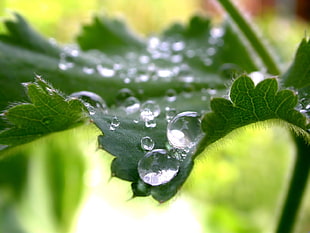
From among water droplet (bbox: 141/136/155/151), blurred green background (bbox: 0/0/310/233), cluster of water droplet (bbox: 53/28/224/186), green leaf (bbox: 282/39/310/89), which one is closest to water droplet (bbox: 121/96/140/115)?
cluster of water droplet (bbox: 53/28/224/186)

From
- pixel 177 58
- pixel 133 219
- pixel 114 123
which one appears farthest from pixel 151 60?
pixel 133 219

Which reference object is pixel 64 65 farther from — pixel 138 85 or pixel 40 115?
pixel 40 115

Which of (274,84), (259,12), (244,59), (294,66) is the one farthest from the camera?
(259,12)

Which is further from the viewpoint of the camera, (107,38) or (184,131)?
(107,38)

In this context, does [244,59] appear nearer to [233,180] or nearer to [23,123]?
[23,123]

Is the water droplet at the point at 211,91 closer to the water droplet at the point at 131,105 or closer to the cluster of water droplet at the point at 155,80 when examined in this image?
the cluster of water droplet at the point at 155,80

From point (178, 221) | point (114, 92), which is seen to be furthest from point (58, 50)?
point (178, 221)
